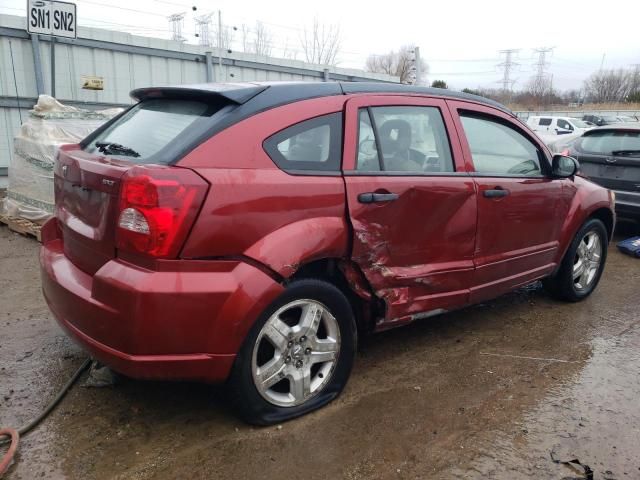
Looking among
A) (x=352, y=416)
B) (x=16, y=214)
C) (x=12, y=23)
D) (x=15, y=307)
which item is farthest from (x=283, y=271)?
(x=12, y=23)

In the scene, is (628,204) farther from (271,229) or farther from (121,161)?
(121,161)

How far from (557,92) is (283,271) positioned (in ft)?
260

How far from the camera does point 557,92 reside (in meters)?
72.0

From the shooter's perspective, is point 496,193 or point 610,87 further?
point 610,87

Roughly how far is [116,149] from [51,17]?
5.49 m

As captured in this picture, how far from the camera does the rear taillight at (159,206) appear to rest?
2225 mm

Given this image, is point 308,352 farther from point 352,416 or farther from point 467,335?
point 467,335

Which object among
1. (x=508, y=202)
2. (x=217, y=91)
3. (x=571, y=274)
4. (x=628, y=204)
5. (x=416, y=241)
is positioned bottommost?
(x=571, y=274)

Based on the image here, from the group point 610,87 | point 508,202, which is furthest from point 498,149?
point 610,87

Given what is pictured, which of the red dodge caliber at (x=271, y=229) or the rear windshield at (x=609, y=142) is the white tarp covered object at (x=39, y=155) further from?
the rear windshield at (x=609, y=142)

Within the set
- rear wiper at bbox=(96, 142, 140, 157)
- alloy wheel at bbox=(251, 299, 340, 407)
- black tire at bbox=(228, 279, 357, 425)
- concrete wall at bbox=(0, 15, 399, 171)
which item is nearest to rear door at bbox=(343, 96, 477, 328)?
black tire at bbox=(228, 279, 357, 425)

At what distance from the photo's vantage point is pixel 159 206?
222cm

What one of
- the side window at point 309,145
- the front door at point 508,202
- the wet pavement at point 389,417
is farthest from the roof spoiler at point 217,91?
the wet pavement at point 389,417

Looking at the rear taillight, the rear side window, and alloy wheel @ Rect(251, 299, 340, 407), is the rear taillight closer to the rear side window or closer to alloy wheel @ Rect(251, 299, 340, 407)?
alloy wheel @ Rect(251, 299, 340, 407)
